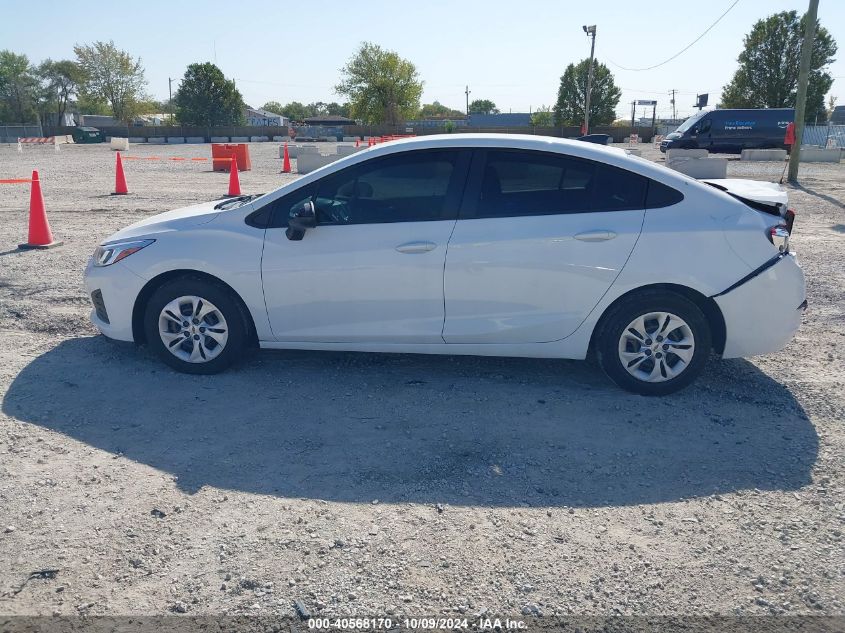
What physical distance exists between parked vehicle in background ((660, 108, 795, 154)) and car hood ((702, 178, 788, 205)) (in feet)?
103

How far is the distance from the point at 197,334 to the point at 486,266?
2127 mm

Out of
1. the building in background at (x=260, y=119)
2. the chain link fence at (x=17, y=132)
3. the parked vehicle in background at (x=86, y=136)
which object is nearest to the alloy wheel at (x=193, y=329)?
the parked vehicle in background at (x=86, y=136)

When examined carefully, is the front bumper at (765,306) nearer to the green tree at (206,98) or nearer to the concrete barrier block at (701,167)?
the concrete barrier block at (701,167)

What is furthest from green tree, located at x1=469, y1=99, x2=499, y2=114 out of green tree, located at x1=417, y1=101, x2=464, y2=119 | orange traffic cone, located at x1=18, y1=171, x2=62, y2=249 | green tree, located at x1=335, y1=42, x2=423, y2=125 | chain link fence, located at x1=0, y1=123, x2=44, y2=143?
orange traffic cone, located at x1=18, y1=171, x2=62, y2=249

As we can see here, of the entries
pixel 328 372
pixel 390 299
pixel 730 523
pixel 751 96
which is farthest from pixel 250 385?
pixel 751 96

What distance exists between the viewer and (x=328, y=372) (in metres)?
5.25

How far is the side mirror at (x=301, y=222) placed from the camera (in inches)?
188

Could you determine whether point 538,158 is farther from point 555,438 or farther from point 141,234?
point 141,234

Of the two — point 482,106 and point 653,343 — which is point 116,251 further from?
point 482,106

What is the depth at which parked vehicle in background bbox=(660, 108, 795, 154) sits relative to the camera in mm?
34594

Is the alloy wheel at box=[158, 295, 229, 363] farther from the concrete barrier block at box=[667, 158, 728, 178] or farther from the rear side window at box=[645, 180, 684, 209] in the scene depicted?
the concrete barrier block at box=[667, 158, 728, 178]

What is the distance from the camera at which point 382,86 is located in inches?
3654

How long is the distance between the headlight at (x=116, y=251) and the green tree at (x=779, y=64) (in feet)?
193

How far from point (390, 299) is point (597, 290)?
1.39 m
